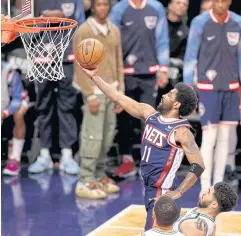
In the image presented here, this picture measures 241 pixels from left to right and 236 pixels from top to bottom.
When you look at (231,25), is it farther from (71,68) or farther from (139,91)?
(71,68)

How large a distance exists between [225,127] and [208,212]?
11.8 ft

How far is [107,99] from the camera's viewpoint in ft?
31.5

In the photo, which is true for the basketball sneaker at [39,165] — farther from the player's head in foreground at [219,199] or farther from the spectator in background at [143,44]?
the player's head in foreground at [219,199]

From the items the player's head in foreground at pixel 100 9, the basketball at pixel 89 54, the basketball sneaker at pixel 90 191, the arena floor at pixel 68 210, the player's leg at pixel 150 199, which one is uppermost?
the player's head in foreground at pixel 100 9

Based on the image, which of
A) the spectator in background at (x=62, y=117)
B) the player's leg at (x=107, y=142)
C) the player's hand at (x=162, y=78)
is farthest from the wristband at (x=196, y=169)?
the spectator in background at (x=62, y=117)

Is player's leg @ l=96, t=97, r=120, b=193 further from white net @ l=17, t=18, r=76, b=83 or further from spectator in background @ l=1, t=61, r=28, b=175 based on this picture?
spectator in background @ l=1, t=61, r=28, b=175

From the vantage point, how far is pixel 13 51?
11023mm

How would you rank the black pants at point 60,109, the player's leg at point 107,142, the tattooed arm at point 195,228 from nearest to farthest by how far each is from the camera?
the tattooed arm at point 195,228, the player's leg at point 107,142, the black pants at point 60,109

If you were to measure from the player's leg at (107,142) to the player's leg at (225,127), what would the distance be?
129cm

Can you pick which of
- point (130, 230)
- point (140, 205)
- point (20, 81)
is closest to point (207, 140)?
point (140, 205)

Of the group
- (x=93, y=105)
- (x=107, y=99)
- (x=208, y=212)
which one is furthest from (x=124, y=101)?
(x=107, y=99)

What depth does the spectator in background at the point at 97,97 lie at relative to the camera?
9.44 meters

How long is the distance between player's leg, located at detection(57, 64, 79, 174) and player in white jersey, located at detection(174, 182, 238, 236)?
4.77m

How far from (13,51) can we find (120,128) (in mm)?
1818
